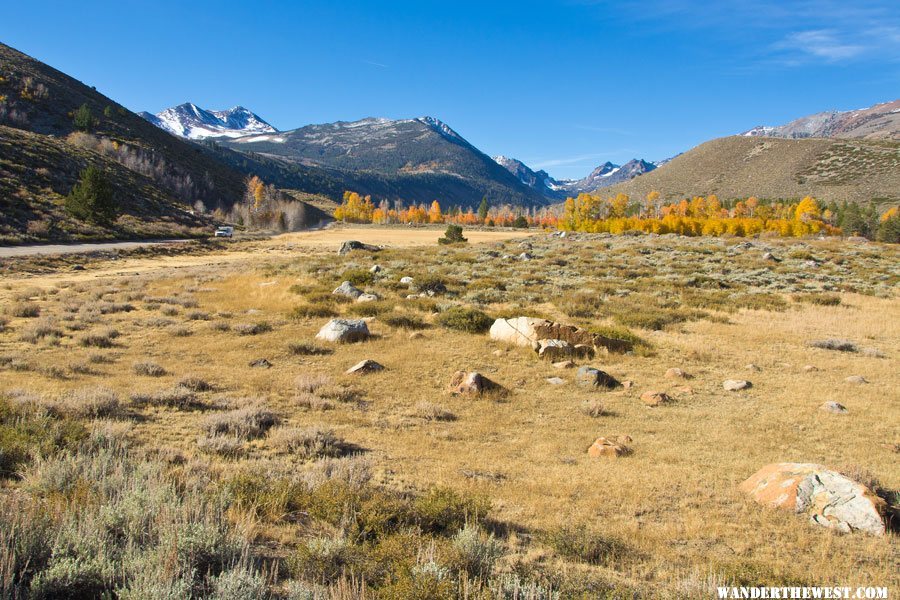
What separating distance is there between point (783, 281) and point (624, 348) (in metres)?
21.0

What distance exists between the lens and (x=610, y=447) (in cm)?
809

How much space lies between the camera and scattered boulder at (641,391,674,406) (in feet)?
35.2

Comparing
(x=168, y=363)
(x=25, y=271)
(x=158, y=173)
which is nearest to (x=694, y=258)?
(x=168, y=363)

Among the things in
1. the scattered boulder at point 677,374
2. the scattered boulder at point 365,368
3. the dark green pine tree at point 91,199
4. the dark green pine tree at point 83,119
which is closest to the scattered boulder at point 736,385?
the scattered boulder at point 677,374

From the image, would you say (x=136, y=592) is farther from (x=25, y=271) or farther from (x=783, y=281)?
(x=25, y=271)

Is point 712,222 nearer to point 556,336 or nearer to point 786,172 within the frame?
point 556,336

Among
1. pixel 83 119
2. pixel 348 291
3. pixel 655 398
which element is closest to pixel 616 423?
pixel 655 398

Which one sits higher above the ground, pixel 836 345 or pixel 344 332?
pixel 836 345

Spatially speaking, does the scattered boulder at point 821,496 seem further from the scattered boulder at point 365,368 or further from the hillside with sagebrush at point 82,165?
the hillside with sagebrush at point 82,165

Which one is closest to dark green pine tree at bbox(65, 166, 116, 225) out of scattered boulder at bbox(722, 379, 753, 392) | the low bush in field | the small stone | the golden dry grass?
the golden dry grass

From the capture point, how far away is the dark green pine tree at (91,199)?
48.8 m

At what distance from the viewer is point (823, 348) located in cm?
1511

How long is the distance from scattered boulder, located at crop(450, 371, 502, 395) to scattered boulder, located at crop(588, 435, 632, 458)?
10.8ft

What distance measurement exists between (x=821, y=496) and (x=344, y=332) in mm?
12602
